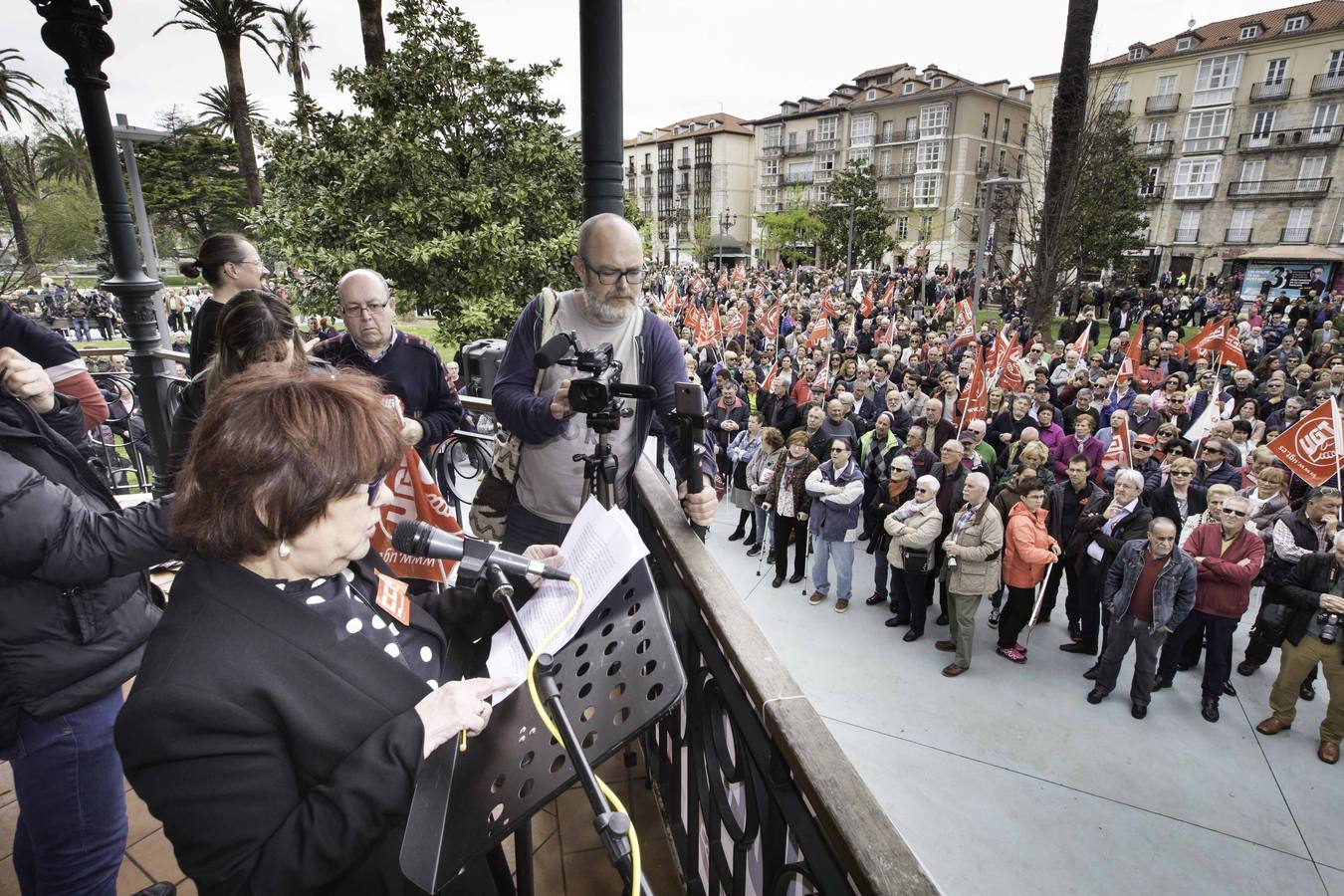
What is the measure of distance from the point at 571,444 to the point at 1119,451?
7.88 metres

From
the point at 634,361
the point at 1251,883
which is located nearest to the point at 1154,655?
the point at 1251,883

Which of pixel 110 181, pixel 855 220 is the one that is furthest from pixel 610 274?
pixel 855 220

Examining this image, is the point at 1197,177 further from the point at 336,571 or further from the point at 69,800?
the point at 69,800

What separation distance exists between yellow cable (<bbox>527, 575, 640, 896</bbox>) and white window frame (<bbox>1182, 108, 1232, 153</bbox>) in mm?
59295

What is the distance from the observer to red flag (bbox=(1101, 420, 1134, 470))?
7973 millimetres

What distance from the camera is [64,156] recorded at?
85.3 ft

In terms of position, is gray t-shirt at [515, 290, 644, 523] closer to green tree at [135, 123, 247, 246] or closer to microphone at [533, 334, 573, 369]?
microphone at [533, 334, 573, 369]

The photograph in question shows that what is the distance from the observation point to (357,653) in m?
1.28

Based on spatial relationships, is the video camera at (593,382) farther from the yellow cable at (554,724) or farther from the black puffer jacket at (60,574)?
the black puffer jacket at (60,574)

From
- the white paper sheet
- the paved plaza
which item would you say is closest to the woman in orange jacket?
the paved plaza

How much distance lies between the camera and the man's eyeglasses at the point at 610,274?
101 inches

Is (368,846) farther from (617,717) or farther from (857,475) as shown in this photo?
(857,475)

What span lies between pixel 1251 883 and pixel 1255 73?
56.6m

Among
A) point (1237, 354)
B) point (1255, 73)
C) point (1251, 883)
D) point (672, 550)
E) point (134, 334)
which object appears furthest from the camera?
point (1255, 73)
